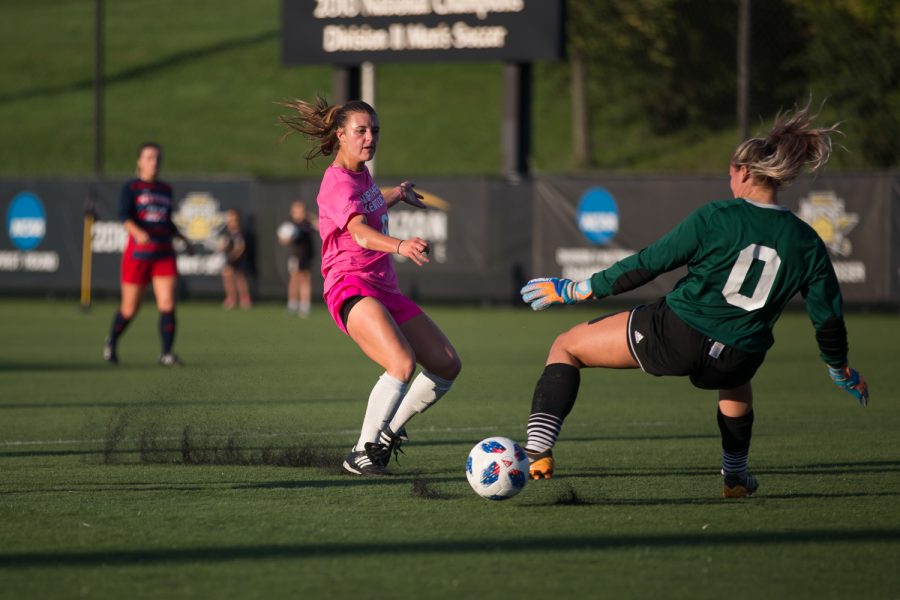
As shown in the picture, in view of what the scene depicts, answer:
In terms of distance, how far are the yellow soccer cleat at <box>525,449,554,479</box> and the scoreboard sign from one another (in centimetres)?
1513

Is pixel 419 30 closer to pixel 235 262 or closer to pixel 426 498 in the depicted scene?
pixel 235 262

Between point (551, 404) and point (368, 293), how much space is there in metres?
1.24

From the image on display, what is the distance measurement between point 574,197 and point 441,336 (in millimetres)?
15355

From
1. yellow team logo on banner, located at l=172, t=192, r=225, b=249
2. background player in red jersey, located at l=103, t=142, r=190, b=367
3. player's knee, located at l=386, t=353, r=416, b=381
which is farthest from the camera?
yellow team logo on banner, located at l=172, t=192, r=225, b=249

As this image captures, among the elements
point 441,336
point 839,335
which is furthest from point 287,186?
point 839,335

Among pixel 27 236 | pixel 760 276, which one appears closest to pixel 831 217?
pixel 27 236

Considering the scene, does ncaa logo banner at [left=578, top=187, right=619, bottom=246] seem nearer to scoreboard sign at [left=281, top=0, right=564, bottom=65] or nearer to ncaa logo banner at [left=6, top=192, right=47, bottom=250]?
scoreboard sign at [left=281, top=0, right=564, bottom=65]

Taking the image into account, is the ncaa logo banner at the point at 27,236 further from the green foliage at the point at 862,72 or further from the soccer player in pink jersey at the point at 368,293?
the soccer player in pink jersey at the point at 368,293

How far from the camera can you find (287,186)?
80.4ft

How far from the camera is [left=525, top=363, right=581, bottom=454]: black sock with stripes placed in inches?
257

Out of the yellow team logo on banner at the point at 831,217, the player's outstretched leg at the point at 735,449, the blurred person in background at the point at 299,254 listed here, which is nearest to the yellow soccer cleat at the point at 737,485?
the player's outstretched leg at the point at 735,449

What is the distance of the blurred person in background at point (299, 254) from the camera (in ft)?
74.9

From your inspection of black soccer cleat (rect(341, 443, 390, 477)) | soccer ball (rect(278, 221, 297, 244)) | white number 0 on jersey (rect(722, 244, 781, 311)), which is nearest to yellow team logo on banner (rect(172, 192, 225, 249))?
soccer ball (rect(278, 221, 297, 244))

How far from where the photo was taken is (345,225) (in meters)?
6.92
